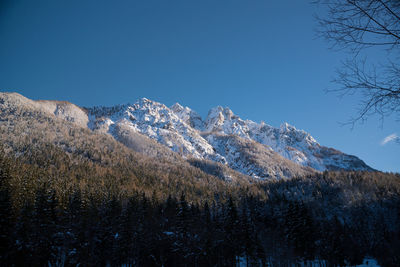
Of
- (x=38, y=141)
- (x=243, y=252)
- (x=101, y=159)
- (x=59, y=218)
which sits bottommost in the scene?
(x=243, y=252)

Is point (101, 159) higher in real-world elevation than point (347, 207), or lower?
higher

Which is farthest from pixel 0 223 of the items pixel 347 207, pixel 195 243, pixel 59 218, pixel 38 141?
pixel 38 141

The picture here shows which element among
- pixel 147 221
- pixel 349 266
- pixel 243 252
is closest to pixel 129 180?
pixel 147 221

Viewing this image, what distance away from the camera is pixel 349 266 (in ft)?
145

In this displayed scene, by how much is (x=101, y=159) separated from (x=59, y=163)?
124ft

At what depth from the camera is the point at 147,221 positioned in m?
41.7

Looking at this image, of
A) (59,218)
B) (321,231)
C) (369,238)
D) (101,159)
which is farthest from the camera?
(101,159)

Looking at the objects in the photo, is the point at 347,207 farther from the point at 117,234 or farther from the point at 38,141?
the point at 38,141

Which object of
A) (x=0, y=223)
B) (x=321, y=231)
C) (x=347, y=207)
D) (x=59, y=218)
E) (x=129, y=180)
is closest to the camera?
(x=0, y=223)

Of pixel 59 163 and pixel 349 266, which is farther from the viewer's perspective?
pixel 59 163

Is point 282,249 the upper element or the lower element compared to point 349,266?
upper

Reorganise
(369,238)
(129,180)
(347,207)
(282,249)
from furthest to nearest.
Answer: (129,180) → (347,207) → (369,238) → (282,249)

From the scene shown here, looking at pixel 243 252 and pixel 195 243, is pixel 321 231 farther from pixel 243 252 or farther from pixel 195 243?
pixel 195 243

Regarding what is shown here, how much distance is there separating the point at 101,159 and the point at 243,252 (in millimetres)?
130831
